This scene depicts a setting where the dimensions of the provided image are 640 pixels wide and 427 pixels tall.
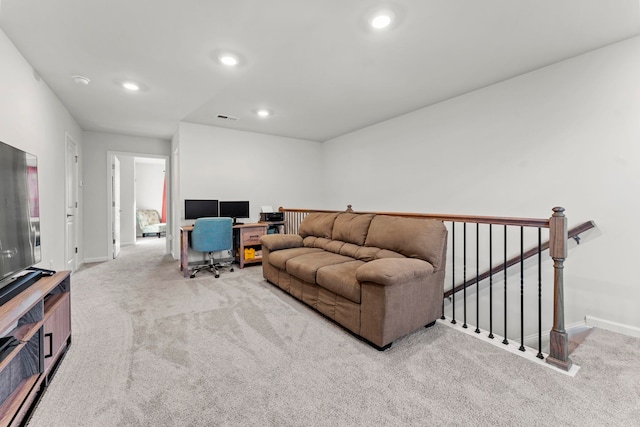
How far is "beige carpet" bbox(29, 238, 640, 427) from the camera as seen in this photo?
4.50ft

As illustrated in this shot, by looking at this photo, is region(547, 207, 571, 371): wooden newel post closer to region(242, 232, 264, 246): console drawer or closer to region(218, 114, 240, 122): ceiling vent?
region(242, 232, 264, 246): console drawer

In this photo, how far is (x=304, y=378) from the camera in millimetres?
1666

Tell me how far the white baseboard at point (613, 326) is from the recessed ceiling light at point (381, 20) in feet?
10.2

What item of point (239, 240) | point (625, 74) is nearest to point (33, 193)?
point (239, 240)

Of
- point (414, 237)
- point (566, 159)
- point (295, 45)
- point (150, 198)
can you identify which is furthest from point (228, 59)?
point (150, 198)

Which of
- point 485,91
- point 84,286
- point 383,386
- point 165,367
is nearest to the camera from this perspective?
point 383,386

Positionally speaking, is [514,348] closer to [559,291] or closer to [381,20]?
[559,291]

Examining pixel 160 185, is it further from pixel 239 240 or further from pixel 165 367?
pixel 165 367

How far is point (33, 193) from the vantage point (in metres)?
2.00

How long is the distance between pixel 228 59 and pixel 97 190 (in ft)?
13.8

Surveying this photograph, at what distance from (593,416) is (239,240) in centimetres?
413

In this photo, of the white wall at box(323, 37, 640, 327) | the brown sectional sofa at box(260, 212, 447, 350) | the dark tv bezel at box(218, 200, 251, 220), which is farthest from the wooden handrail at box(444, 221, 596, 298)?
the dark tv bezel at box(218, 200, 251, 220)

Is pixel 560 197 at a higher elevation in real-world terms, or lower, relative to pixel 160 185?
lower

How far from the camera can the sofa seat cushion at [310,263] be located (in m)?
2.60
